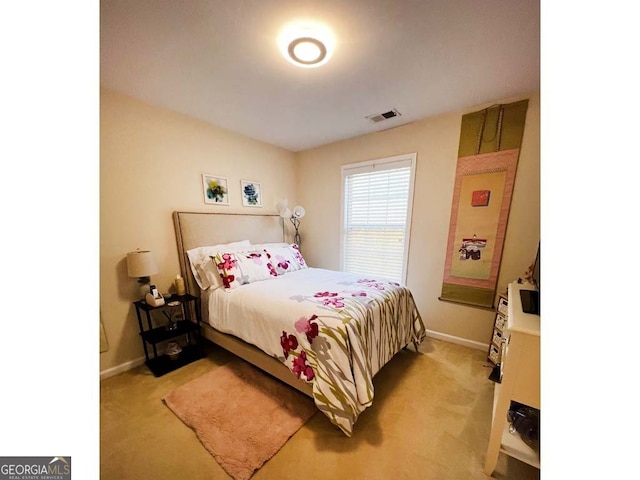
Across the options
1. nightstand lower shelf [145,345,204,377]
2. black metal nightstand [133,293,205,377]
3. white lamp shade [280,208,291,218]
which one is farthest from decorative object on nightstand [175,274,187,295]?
white lamp shade [280,208,291,218]

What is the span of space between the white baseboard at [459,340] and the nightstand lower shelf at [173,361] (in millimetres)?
2492

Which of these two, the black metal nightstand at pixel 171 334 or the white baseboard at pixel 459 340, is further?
the white baseboard at pixel 459 340

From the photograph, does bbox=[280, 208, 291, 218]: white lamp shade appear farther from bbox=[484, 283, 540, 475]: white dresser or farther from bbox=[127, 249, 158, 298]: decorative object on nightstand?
bbox=[484, 283, 540, 475]: white dresser

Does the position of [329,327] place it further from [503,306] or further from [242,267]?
[503,306]

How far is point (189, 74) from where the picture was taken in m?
1.63

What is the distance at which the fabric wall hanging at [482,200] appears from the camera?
198 centimetres

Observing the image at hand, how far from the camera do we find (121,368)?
1.94m

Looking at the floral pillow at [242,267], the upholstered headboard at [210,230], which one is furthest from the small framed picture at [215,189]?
the floral pillow at [242,267]

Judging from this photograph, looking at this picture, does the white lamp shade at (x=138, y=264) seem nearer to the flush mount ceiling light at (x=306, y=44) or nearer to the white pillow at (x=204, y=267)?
the white pillow at (x=204, y=267)

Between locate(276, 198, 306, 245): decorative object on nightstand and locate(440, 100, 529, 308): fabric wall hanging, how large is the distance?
1.93 metres

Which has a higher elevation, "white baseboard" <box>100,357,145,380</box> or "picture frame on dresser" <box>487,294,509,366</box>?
"picture frame on dresser" <box>487,294,509,366</box>

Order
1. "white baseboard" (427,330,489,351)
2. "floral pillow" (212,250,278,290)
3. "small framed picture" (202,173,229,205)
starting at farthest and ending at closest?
"small framed picture" (202,173,229,205) < "white baseboard" (427,330,489,351) < "floral pillow" (212,250,278,290)

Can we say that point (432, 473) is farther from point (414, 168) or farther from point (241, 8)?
point (241, 8)

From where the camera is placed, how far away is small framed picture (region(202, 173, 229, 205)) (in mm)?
2441
